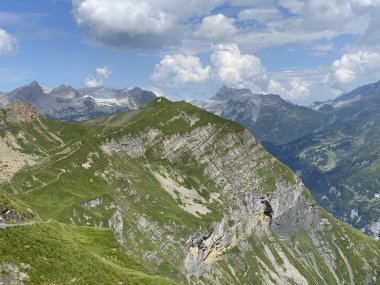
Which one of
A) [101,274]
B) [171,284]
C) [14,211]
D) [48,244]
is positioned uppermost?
[14,211]

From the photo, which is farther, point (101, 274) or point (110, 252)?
point (110, 252)

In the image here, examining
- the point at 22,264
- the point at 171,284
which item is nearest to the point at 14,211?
the point at 22,264

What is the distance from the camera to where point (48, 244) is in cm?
7362

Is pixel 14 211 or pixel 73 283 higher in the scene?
pixel 14 211

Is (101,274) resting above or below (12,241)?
below

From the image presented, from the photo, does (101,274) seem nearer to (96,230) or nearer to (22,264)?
(22,264)

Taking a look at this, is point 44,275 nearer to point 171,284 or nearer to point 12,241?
point 12,241

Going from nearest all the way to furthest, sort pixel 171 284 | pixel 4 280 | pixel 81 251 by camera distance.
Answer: pixel 4 280, pixel 81 251, pixel 171 284

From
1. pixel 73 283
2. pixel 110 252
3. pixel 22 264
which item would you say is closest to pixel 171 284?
pixel 110 252

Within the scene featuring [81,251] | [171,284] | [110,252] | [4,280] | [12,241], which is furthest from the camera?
[110,252]

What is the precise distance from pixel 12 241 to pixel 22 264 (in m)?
4.87

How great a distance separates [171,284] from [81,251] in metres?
17.7

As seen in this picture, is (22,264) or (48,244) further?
(48,244)

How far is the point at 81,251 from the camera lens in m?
77.5
